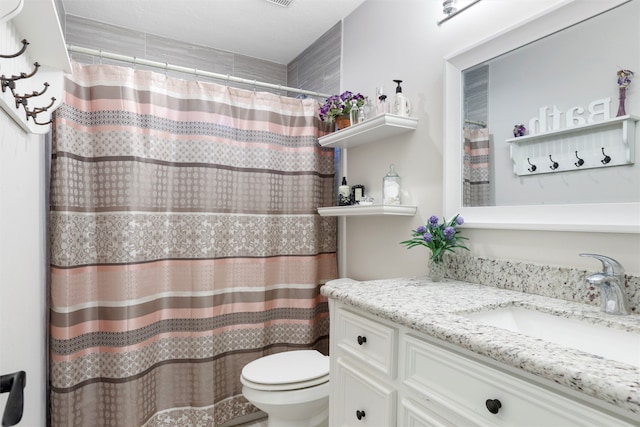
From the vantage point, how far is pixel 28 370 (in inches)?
51.6

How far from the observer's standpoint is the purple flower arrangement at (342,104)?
197 centimetres

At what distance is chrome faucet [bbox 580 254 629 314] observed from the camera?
1.00 metres

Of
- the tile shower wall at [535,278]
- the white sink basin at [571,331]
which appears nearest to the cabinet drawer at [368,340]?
the white sink basin at [571,331]

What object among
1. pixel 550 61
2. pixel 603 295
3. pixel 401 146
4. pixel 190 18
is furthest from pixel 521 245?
pixel 190 18

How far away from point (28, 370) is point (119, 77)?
4.28ft

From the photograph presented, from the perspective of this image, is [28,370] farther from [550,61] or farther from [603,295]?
[550,61]

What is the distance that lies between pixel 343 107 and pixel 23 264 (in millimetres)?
1565

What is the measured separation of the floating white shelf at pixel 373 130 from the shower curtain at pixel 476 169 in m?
0.30

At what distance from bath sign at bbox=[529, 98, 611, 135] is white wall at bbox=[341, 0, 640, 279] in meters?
0.35

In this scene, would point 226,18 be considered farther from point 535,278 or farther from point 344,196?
point 535,278

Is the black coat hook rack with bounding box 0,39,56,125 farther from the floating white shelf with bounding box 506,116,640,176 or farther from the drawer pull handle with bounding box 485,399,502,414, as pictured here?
the floating white shelf with bounding box 506,116,640,176

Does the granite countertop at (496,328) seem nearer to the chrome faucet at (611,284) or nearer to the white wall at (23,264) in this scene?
the chrome faucet at (611,284)

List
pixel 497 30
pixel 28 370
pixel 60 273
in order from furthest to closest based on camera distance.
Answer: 1. pixel 60 273
2. pixel 497 30
3. pixel 28 370

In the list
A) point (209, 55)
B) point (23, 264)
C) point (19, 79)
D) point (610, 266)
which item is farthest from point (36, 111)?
point (209, 55)
